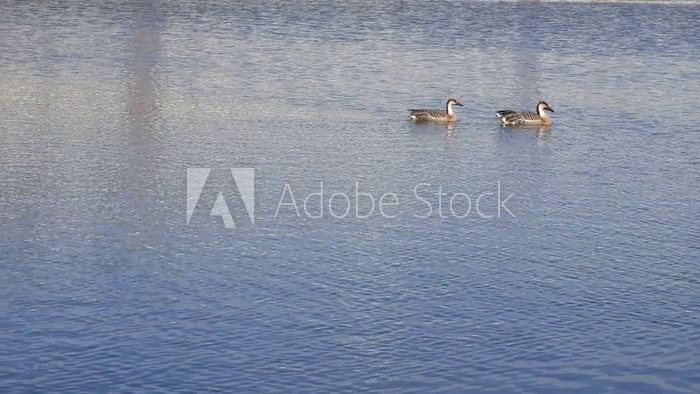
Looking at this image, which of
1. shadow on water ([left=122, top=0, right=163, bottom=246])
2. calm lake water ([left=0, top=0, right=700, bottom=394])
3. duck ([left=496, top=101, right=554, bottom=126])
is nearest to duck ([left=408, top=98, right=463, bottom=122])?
calm lake water ([left=0, top=0, right=700, bottom=394])

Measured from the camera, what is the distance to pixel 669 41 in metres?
23.5

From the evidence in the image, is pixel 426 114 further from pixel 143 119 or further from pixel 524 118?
pixel 143 119

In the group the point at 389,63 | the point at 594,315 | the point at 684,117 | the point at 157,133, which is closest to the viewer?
the point at 594,315

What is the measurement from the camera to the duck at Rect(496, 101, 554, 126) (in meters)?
15.3

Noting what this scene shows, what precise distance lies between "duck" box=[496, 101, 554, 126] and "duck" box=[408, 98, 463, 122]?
573 millimetres

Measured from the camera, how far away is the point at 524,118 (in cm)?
1522

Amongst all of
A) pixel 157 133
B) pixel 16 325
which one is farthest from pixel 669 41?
pixel 16 325

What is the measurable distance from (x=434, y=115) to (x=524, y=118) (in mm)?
1059

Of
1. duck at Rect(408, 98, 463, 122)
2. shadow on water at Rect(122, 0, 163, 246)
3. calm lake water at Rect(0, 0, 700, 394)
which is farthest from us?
duck at Rect(408, 98, 463, 122)

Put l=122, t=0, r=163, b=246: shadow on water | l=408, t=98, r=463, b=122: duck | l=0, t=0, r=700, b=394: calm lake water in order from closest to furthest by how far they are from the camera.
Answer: l=0, t=0, r=700, b=394: calm lake water < l=122, t=0, r=163, b=246: shadow on water < l=408, t=98, r=463, b=122: duck

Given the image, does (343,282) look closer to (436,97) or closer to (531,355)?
(531,355)

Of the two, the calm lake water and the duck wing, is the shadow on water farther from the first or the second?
the duck wing

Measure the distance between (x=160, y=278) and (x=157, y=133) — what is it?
17.0 ft

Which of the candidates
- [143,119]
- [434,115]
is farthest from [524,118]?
[143,119]
